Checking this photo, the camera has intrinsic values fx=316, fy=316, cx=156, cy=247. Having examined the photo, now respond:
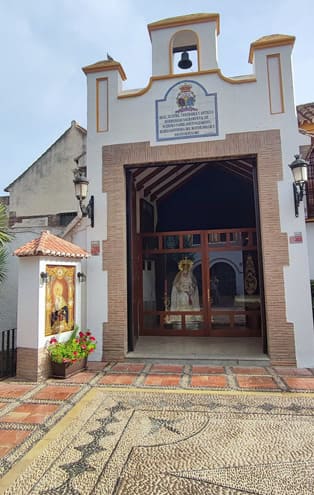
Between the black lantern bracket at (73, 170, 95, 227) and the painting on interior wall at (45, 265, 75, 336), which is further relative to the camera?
the black lantern bracket at (73, 170, 95, 227)

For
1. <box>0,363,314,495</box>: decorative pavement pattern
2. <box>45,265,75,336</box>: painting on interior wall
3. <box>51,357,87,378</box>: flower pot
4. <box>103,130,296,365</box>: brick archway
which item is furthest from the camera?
<box>103,130,296,365</box>: brick archway

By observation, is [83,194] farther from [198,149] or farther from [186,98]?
[186,98]

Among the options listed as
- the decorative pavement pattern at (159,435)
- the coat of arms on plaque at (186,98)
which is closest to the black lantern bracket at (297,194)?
the coat of arms on plaque at (186,98)

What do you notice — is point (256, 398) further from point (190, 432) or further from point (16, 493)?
point (16, 493)

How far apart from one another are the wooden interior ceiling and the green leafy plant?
4.07 metres

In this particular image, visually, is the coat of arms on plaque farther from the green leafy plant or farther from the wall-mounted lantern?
the green leafy plant

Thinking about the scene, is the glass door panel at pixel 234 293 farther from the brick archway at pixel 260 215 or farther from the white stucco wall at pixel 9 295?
the white stucco wall at pixel 9 295

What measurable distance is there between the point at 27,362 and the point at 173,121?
534 cm

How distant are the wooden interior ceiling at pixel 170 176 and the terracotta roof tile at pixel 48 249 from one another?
2827 millimetres

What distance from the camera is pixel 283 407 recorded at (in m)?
4.04

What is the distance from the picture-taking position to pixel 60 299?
229 inches

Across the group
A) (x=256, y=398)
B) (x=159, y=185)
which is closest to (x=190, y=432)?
(x=256, y=398)

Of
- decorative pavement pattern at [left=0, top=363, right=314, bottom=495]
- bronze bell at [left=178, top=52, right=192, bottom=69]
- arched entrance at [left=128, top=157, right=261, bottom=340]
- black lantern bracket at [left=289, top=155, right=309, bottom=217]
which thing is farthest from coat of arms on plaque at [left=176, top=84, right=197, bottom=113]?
decorative pavement pattern at [left=0, top=363, right=314, bottom=495]

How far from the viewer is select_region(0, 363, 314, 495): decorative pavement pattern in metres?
2.61
